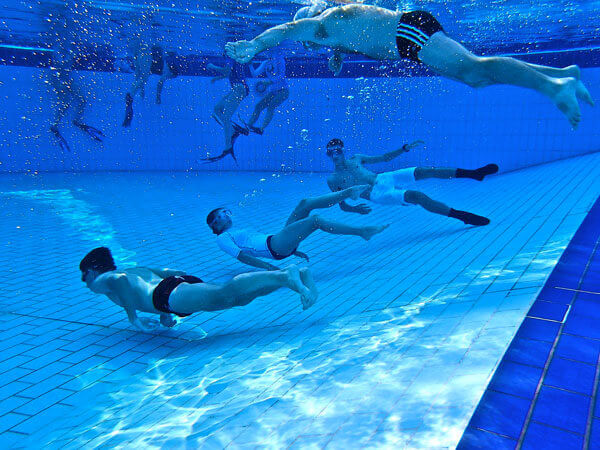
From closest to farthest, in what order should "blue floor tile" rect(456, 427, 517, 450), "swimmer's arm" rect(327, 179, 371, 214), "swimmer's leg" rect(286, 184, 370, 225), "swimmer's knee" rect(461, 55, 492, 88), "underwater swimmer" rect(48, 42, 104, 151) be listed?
"blue floor tile" rect(456, 427, 517, 450), "swimmer's knee" rect(461, 55, 492, 88), "swimmer's leg" rect(286, 184, 370, 225), "swimmer's arm" rect(327, 179, 371, 214), "underwater swimmer" rect(48, 42, 104, 151)

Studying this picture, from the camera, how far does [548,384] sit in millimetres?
1730

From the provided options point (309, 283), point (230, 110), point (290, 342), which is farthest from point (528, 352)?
point (230, 110)

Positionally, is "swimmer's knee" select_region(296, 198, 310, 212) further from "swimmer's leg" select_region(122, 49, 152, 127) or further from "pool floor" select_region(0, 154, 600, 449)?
"swimmer's leg" select_region(122, 49, 152, 127)

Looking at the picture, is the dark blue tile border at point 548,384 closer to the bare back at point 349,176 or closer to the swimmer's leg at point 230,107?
the bare back at point 349,176

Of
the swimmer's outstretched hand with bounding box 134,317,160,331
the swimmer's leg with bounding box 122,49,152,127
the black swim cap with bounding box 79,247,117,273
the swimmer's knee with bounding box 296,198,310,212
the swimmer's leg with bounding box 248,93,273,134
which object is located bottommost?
the swimmer's outstretched hand with bounding box 134,317,160,331

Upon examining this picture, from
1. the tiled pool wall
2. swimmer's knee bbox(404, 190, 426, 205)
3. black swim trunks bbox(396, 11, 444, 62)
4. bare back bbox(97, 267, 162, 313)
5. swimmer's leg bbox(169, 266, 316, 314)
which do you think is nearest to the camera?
swimmer's leg bbox(169, 266, 316, 314)

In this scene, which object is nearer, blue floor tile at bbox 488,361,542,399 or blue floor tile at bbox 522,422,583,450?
blue floor tile at bbox 522,422,583,450

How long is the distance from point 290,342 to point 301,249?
281 cm

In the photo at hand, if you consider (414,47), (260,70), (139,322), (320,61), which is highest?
(320,61)

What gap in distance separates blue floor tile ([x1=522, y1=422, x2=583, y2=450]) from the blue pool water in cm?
1

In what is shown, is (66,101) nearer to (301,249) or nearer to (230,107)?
(230,107)

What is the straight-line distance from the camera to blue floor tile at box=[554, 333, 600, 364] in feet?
→ 6.27

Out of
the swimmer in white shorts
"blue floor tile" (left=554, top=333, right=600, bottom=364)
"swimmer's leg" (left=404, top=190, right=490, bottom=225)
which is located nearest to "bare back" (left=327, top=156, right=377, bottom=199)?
the swimmer in white shorts

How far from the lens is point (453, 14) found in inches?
377
